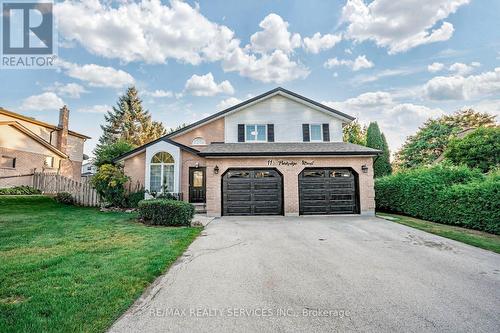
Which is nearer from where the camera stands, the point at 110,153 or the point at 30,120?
the point at 110,153

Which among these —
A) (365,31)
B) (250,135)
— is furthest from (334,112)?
(250,135)

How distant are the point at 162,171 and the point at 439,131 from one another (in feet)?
100

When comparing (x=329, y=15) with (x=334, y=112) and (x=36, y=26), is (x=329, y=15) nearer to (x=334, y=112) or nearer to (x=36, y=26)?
(x=334, y=112)

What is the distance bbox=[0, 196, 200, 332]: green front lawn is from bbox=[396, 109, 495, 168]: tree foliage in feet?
96.7

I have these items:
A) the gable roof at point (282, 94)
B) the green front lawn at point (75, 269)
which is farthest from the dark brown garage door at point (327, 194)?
the green front lawn at point (75, 269)

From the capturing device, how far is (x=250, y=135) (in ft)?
49.2

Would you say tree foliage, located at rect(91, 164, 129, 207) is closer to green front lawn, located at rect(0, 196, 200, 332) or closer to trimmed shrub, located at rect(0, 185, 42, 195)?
green front lawn, located at rect(0, 196, 200, 332)

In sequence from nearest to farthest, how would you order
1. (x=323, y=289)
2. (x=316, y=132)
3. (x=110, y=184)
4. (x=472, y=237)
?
(x=323, y=289)
(x=472, y=237)
(x=110, y=184)
(x=316, y=132)

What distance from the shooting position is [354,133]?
33.2m

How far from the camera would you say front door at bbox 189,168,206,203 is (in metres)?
13.7

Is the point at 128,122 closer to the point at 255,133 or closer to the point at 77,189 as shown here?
the point at 77,189

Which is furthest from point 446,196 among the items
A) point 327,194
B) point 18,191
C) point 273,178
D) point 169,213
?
point 18,191

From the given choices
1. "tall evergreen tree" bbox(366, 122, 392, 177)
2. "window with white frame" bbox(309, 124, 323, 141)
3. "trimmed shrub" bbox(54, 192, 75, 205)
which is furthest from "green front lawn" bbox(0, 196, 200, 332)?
"tall evergreen tree" bbox(366, 122, 392, 177)

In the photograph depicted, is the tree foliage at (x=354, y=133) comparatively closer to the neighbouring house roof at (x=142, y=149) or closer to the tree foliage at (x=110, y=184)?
the neighbouring house roof at (x=142, y=149)
